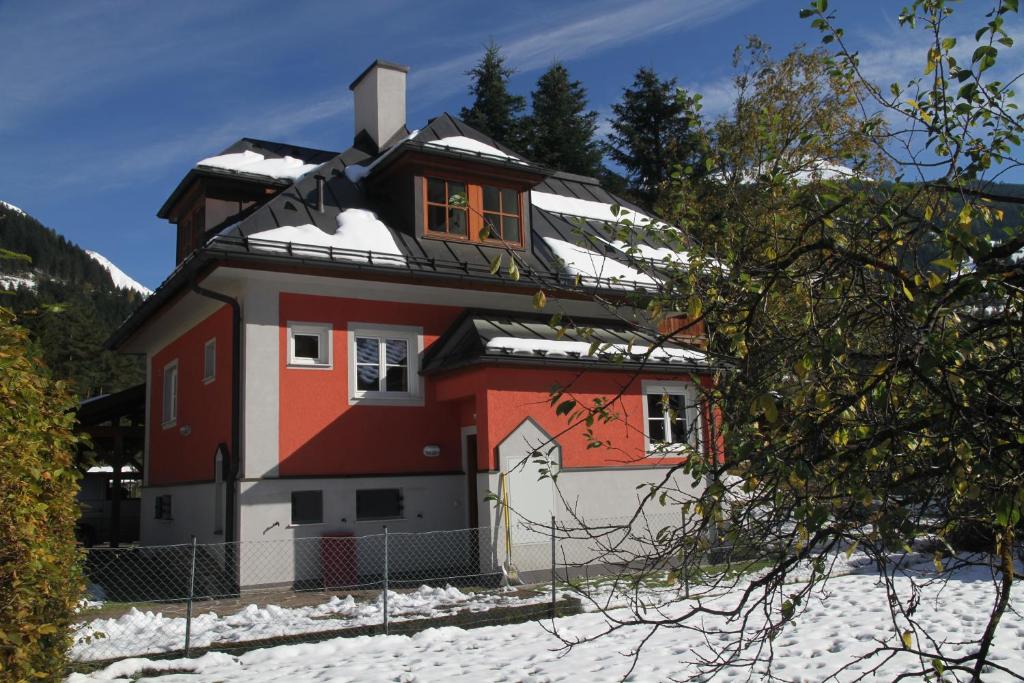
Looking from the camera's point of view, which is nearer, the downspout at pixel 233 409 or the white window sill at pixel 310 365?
the downspout at pixel 233 409

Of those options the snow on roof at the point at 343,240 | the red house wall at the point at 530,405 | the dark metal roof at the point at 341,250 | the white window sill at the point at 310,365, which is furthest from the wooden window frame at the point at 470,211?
the white window sill at the point at 310,365

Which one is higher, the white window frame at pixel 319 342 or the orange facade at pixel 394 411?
the white window frame at pixel 319 342

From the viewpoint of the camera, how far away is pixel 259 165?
→ 60.7 ft

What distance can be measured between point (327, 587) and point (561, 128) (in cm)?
3171

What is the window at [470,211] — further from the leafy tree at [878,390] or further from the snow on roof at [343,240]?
the leafy tree at [878,390]

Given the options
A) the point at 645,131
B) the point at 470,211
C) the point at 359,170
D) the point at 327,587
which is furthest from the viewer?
the point at 645,131

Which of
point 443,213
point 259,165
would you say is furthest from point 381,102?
point 443,213

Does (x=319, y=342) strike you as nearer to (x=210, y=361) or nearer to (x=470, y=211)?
(x=210, y=361)

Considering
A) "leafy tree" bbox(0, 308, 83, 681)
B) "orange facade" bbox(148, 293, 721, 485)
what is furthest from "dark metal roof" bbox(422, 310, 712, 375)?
"leafy tree" bbox(0, 308, 83, 681)

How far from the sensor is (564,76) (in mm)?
42719

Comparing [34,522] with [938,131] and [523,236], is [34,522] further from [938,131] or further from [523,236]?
[523,236]

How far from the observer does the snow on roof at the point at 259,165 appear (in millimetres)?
18094

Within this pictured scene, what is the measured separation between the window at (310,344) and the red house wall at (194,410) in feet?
4.18

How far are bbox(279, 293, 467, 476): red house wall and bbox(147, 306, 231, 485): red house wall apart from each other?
133 centimetres
